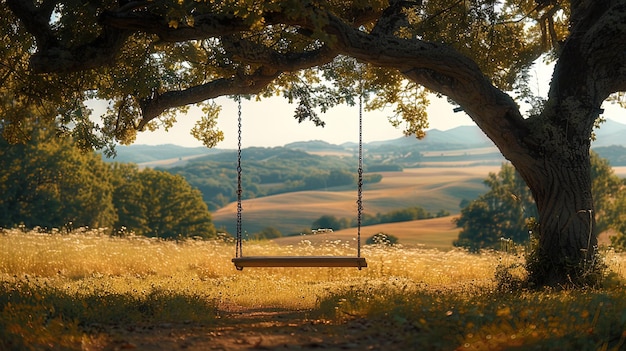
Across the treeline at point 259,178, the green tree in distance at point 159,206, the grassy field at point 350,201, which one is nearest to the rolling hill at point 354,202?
the grassy field at point 350,201

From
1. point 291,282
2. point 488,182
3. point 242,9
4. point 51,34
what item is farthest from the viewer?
point 488,182

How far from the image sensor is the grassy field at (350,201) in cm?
9769

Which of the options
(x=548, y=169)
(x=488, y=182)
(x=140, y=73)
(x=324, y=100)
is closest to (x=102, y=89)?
(x=140, y=73)

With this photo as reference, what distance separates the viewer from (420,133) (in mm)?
17891

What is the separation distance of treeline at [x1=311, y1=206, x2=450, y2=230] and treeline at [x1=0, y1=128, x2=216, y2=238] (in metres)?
33.3

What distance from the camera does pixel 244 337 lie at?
775 cm

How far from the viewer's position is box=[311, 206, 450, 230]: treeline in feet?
299

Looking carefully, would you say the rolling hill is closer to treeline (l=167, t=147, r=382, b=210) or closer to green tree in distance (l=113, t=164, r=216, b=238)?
treeline (l=167, t=147, r=382, b=210)

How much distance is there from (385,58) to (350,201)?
96.6 metres

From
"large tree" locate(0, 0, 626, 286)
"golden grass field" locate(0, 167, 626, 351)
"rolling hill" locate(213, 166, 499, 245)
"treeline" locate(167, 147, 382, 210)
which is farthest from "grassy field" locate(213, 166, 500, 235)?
"large tree" locate(0, 0, 626, 286)

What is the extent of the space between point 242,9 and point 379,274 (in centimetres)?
951

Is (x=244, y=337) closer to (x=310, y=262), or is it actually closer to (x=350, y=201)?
(x=310, y=262)

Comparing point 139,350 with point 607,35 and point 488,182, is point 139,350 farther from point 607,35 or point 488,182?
point 488,182

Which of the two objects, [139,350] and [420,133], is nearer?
[139,350]
